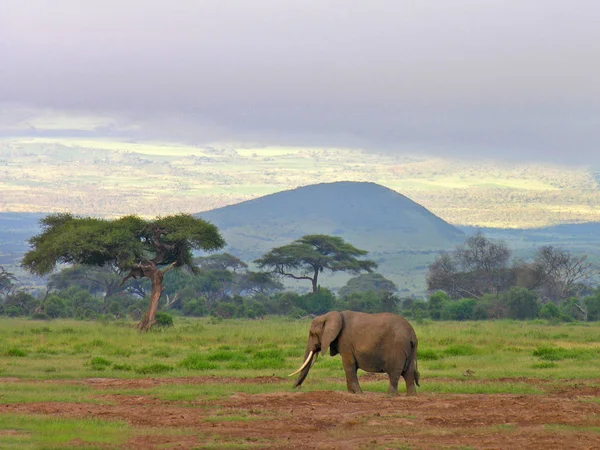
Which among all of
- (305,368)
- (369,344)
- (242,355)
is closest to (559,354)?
(242,355)

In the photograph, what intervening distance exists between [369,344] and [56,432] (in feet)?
20.4

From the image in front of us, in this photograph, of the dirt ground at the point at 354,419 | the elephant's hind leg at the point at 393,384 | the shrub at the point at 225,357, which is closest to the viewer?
the dirt ground at the point at 354,419

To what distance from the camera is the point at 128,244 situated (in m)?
38.9

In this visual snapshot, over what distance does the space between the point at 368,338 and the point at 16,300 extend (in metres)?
47.0

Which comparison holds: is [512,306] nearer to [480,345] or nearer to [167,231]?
[167,231]

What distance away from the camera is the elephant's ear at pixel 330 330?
55.2ft

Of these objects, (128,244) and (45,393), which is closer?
(45,393)

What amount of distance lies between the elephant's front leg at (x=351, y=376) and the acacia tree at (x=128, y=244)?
2187cm

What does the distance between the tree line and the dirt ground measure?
22.4 metres

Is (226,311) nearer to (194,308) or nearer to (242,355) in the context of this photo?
(194,308)

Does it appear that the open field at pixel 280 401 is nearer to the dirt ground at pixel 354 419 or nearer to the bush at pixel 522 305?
the dirt ground at pixel 354 419

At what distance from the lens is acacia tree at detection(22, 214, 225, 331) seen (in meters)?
38.7

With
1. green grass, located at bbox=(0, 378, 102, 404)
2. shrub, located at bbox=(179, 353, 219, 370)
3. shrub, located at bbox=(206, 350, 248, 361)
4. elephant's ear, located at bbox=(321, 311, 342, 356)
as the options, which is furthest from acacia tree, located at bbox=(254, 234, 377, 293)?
elephant's ear, located at bbox=(321, 311, 342, 356)

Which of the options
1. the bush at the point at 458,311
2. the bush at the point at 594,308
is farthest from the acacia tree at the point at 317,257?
the bush at the point at 594,308
